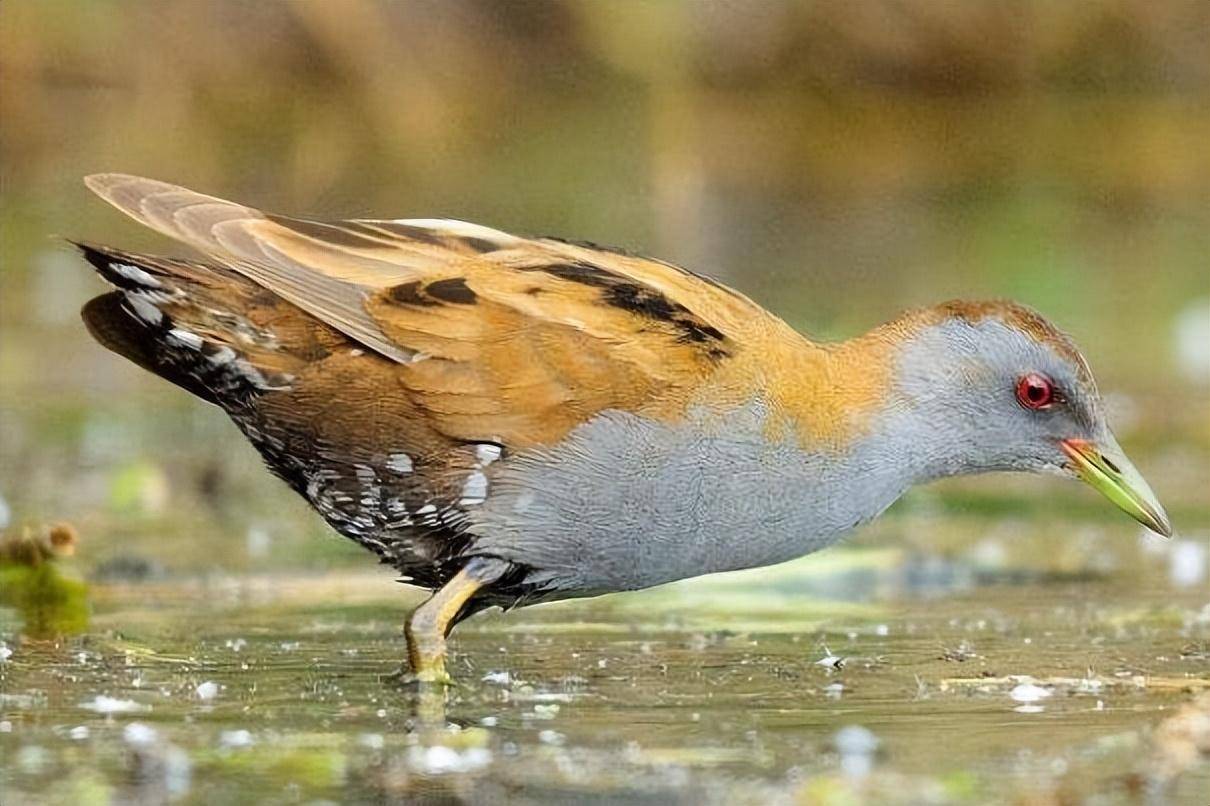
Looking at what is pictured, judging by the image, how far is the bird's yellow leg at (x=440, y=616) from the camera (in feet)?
20.5

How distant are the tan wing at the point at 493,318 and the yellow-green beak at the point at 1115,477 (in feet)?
3.02

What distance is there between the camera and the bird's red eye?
6.62 m

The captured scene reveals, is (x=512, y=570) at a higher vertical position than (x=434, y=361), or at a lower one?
lower

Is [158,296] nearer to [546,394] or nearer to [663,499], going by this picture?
[546,394]

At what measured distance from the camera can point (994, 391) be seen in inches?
260

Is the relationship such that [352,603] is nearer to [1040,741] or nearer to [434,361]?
[434,361]

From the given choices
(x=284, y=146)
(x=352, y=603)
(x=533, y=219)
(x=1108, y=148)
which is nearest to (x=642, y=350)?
(x=352, y=603)

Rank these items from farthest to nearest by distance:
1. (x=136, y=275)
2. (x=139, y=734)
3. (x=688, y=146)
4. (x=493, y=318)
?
(x=688, y=146) → (x=136, y=275) → (x=493, y=318) → (x=139, y=734)

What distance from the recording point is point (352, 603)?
25.0 feet

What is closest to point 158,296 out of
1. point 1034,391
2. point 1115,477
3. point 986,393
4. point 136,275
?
point 136,275

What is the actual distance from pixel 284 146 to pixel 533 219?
10.9 ft

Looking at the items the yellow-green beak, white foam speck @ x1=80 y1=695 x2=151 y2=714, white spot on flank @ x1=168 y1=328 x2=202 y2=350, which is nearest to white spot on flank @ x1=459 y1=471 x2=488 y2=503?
white spot on flank @ x1=168 y1=328 x2=202 y2=350

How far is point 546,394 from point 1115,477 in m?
1.56

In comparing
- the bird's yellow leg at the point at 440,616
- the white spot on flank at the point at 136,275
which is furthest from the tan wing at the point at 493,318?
the bird's yellow leg at the point at 440,616
